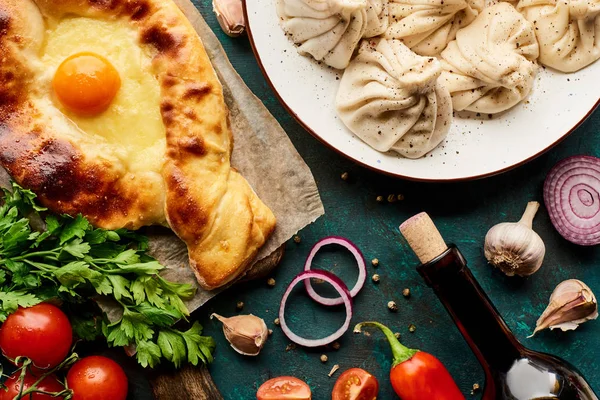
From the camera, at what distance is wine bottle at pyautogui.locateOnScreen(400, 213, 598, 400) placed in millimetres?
3408

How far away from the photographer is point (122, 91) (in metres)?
3.52

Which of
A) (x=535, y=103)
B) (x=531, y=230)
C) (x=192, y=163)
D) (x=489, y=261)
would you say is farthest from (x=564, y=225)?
(x=192, y=163)

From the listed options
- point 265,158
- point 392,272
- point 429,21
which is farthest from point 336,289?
point 429,21

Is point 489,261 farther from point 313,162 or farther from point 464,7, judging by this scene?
point 464,7

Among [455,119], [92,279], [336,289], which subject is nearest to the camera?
[92,279]

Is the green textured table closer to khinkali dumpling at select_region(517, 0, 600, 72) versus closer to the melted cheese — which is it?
khinkali dumpling at select_region(517, 0, 600, 72)

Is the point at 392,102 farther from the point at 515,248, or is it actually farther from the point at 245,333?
the point at 245,333

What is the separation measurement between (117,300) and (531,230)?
95.8 inches

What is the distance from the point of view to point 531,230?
153 inches

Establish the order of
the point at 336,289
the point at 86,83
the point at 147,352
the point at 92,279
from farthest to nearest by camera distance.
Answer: the point at 336,289 < the point at 147,352 < the point at 92,279 < the point at 86,83

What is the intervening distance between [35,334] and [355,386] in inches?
71.3

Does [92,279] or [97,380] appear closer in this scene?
[92,279]

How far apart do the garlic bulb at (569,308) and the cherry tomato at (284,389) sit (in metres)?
1.45

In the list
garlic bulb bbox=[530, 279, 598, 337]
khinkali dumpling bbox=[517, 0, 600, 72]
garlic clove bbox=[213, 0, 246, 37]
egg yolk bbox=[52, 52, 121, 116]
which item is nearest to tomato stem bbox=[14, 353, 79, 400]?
egg yolk bbox=[52, 52, 121, 116]
